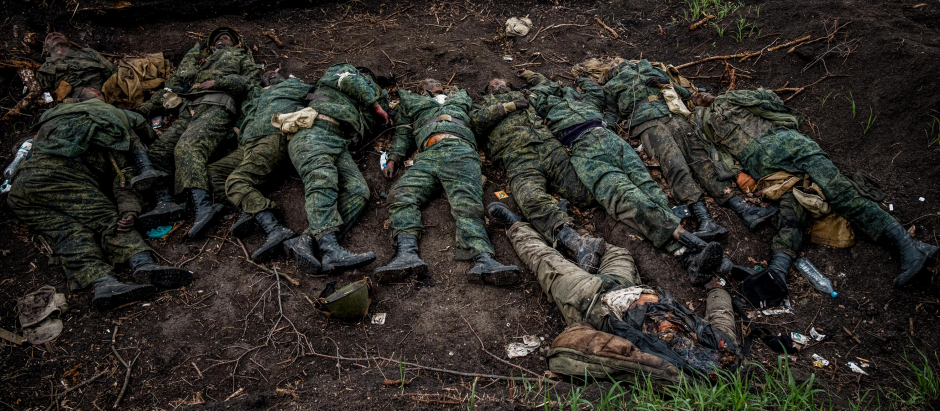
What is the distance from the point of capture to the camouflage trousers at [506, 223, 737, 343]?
3666 mm

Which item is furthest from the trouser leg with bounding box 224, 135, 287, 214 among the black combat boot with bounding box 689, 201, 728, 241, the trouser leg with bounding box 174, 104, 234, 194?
the black combat boot with bounding box 689, 201, 728, 241

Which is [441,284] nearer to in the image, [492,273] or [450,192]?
[492,273]

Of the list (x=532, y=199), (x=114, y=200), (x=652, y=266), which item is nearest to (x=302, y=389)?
(x=532, y=199)

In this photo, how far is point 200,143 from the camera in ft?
17.6

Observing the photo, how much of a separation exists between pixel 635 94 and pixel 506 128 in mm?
1604

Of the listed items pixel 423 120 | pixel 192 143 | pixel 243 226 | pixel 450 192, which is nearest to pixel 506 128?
pixel 423 120

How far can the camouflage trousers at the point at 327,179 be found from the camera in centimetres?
458

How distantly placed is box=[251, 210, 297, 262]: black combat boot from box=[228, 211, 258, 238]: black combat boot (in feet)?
0.27

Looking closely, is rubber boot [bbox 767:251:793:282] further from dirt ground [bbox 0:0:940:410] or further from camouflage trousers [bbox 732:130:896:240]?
camouflage trousers [bbox 732:130:896:240]

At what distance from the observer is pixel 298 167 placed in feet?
16.2

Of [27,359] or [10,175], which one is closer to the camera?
[27,359]

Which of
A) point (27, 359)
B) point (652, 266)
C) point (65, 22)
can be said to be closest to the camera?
point (27, 359)

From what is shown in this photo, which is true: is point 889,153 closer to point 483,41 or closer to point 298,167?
point 483,41

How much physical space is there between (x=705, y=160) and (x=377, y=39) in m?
5.08
